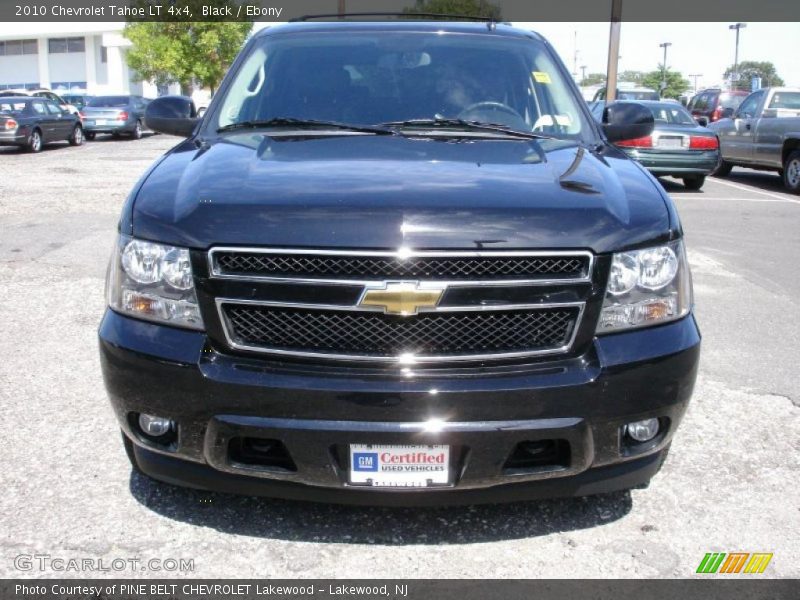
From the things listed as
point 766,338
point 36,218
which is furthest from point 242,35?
point 766,338

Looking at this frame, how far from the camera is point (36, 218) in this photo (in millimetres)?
10281

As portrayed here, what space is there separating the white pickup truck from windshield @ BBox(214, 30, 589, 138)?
1135 centimetres

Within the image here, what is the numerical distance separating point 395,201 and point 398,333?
1.38 ft

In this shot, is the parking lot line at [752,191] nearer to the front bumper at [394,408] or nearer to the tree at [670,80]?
the front bumper at [394,408]

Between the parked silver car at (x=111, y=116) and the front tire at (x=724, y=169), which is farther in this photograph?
the parked silver car at (x=111, y=116)

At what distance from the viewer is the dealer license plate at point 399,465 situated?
2541 millimetres

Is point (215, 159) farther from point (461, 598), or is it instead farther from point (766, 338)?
point (766, 338)

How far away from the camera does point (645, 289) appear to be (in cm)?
272

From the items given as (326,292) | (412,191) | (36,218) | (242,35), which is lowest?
(36,218)

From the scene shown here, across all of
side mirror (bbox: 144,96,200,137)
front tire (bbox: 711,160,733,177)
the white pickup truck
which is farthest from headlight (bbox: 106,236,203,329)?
front tire (bbox: 711,160,733,177)

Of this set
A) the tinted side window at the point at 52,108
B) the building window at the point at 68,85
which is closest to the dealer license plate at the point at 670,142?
the tinted side window at the point at 52,108

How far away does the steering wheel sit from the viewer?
386cm

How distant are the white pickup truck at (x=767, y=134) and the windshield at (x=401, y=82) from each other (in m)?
11.3

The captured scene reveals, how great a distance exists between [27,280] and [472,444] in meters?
5.51
